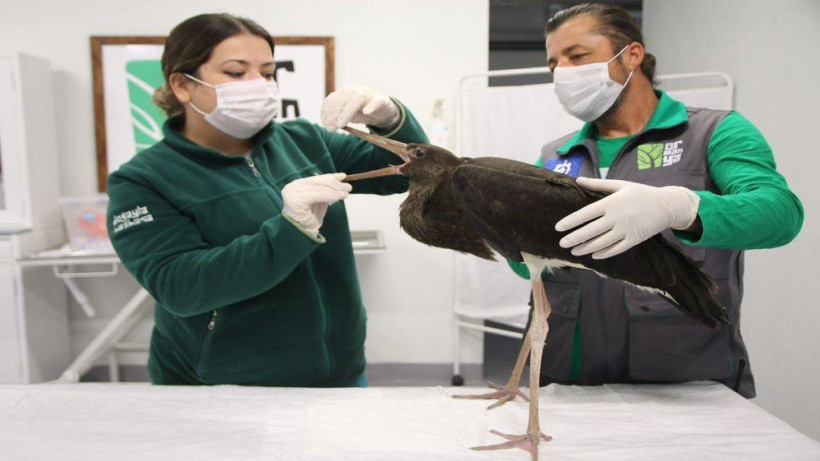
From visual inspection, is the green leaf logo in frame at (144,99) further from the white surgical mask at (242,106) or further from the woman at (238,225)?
the white surgical mask at (242,106)

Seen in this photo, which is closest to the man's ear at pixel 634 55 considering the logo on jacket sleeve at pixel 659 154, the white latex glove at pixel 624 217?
the logo on jacket sleeve at pixel 659 154

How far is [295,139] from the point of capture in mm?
1690

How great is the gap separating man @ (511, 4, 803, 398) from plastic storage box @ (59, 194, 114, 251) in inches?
109

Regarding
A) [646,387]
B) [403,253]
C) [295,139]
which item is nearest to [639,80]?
[646,387]

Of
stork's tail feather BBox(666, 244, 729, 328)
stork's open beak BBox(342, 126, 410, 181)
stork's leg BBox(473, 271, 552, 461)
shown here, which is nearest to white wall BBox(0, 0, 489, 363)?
stork's open beak BBox(342, 126, 410, 181)

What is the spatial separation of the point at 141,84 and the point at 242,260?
2.70 metres

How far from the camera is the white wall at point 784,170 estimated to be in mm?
2191

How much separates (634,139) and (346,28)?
2.52 meters

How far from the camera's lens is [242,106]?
147 cm

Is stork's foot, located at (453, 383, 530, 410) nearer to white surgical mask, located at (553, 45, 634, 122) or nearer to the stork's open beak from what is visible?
the stork's open beak

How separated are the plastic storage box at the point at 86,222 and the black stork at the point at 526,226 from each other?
262 centimetres

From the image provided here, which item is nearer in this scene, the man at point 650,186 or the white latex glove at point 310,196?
the man at point 650,186

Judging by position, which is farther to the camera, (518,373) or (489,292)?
(489,292)

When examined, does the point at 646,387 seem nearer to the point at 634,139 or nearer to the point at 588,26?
the point at 634,139
